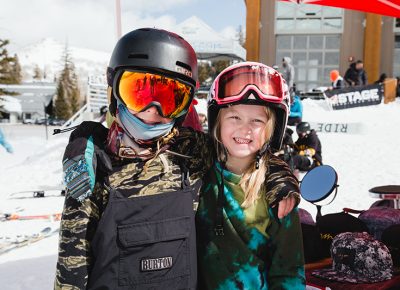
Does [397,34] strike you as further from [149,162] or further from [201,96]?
[149,162]

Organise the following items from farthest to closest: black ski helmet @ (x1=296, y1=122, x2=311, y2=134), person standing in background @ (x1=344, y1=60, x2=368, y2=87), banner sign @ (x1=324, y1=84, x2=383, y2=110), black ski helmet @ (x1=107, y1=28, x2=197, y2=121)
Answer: person standing in background @ (x1=344, y1=60, x2=368, y2=87) < banner sign @ (x1=324, y1=84, x2=383, y2=110) < black ski helmet @ (x1=296, y1=122, x2=311, y2=134) < black ski helmet @ (x1=107, y1=28, x2=197, y2=121)

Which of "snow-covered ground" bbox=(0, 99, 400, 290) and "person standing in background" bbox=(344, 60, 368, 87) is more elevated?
"person standing in background" bbox=(344, 60, 368, 87)

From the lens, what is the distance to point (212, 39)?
2073 centimetres

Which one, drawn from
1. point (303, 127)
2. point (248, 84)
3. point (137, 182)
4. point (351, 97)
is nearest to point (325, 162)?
point (303, 127)

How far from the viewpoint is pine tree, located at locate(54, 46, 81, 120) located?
81812 mm

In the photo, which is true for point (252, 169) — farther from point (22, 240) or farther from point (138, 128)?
point (22, 240)

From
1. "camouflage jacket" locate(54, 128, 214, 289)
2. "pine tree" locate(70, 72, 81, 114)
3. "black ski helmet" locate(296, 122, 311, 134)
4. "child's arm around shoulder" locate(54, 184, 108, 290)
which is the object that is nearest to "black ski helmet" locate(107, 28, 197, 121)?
"camouflage jacket" locate(54, 128, 214, 289)

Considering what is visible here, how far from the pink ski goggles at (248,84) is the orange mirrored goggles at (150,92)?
0.64 feet

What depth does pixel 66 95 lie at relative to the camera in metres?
84.1

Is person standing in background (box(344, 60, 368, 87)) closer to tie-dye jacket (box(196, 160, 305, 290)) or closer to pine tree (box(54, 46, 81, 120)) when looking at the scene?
tie-dye jacket (box(196, 160, 305, 290))

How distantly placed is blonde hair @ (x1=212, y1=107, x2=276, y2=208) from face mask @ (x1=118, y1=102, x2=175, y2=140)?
261 millimetres

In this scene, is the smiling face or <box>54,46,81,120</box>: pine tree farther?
<box>54,46,81,120</box>: pine tree

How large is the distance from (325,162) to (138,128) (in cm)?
1012

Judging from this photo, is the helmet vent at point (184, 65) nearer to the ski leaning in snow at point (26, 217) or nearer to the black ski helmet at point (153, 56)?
the black ski helmet at point (153, 56)
